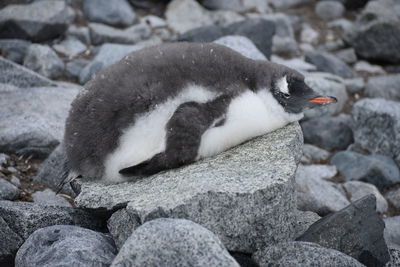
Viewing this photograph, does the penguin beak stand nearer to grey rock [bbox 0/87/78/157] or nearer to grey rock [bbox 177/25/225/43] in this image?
grey rock [bbox 0/87/78/157]

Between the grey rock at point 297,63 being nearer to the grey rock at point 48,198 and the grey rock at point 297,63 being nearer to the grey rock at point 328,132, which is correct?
the grey rock at point 328,132

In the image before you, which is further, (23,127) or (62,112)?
(62,112)

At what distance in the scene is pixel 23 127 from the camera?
564 centimetres

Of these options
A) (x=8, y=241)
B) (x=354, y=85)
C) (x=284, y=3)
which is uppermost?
(x=8, y=241)

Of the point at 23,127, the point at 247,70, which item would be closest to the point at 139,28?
the point at 23,127

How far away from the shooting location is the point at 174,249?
3.17 meters

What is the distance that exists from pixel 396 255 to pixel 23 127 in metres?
3.40

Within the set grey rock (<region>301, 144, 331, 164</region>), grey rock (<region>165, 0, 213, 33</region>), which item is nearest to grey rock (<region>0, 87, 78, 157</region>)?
grey rock (<region>301, 144, 331, 164</region>)

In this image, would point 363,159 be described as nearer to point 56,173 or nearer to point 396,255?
point 396,255

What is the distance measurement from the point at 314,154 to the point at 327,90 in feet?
3.80

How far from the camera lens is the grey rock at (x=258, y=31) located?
8.43m

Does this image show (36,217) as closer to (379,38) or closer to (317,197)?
(317,197)

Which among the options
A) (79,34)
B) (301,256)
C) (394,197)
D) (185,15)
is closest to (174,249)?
(301,256)

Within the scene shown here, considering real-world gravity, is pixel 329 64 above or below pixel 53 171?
below
